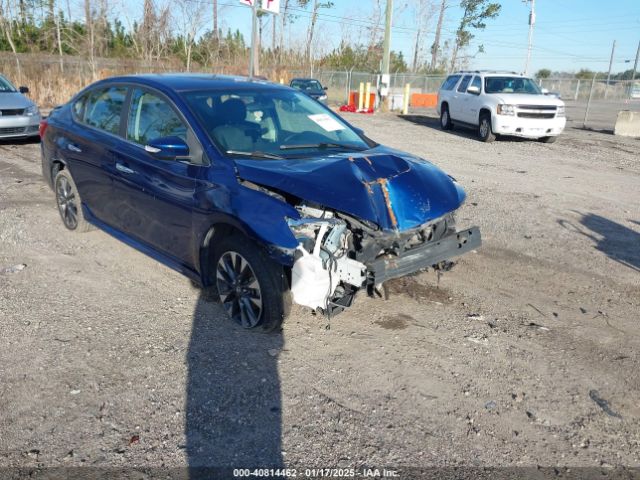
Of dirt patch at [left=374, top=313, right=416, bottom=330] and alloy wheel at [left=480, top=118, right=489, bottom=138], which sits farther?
alloy wheel at [left=480, top=118, right=489, bottom=138]

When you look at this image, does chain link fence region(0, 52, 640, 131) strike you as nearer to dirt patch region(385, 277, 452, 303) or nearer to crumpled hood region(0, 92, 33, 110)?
crumpled hood region(0, 92, 33, 110)

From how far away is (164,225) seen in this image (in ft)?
14.8

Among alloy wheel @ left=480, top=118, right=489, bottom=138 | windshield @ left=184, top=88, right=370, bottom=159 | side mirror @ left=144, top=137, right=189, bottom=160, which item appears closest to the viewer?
side mirror @ left=144, top=137, right=189, bottom=160

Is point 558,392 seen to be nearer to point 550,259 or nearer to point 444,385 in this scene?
point 444,385

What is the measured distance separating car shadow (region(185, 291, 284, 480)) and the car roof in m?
1.93

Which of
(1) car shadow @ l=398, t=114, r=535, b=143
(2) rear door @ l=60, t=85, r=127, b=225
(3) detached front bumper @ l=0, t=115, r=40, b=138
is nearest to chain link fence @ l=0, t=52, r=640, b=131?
(1) car shadow @ l=398, t=114, r=535, b=143

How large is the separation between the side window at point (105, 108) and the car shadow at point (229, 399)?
2071 mm

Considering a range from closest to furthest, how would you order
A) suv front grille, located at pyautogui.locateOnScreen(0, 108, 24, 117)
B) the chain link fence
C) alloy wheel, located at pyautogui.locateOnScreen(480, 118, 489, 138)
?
1. suv front grille, located at pyautogui.locateOnScreen(0, 108, 24, 117)
2. alloy wheel, located at pyautogui.locateOnScreen(480, 118, 489, 138)
3. the chain link fence

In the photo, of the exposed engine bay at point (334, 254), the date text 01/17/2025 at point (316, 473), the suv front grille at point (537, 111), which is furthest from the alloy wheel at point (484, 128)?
the date text 01/17/2025 at point (316, 473)

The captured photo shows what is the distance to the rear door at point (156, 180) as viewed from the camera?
4199 mm

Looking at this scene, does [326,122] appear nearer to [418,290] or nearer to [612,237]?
[418,290]

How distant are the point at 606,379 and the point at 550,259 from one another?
2.39 m

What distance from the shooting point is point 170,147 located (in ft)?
13.3

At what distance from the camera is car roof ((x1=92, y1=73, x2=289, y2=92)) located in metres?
4.70
